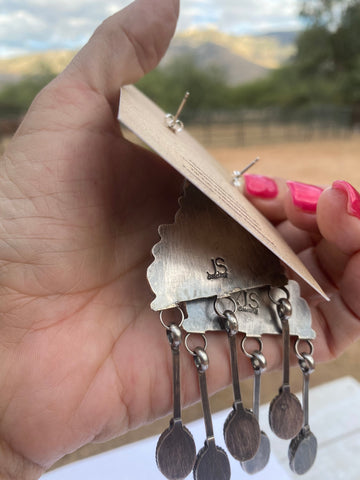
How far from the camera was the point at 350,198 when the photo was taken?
1.30ft

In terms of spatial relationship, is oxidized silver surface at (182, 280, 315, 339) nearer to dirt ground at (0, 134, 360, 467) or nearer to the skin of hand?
the skin of hand

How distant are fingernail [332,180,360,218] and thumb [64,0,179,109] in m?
0.24

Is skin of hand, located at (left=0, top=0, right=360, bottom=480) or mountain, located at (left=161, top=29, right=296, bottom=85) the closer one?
skin of hand, located at (left=0, top=0, right=360, bottom=480)

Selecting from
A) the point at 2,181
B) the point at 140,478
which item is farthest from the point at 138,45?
the point at 140,478

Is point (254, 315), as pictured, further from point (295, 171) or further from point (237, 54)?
point (237, 54)

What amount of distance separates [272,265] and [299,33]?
889 centimetres

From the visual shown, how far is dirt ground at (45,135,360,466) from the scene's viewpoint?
77 centimetres

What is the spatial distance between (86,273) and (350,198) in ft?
0.86

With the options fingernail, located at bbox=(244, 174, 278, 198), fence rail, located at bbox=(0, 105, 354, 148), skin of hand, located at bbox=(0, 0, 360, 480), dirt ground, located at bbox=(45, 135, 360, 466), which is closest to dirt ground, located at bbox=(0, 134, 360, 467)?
dirt ground, located at bbox=(45, 135, 360, 466)

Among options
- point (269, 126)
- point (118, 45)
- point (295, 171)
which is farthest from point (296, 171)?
point (269, 126)

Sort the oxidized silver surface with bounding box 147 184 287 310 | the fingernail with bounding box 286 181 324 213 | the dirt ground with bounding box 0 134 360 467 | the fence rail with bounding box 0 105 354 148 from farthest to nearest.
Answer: the fence rail with bounding box 0 105 354 148 → the dirt ground with bounding box 0 134 360 467 → the fingernail with bounding box 286 181 324 213 → the oxidized silver surface with bounding box 147 184 287 310

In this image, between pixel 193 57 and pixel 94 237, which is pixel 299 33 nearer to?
pixel 193 57

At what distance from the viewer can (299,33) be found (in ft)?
26.3

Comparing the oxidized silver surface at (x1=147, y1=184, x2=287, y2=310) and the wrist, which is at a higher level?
the oxidized silver surface at (x1=147, y1=184, x2=287, y2=310)
